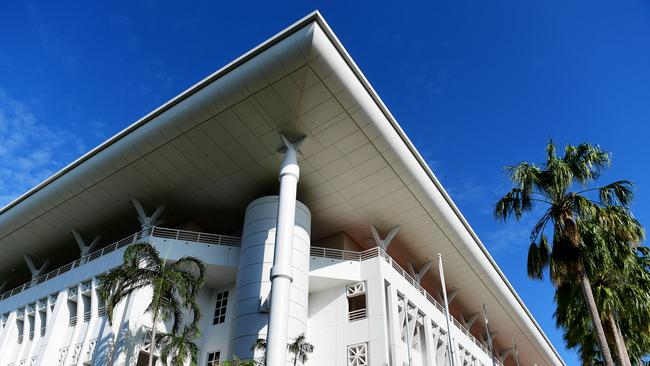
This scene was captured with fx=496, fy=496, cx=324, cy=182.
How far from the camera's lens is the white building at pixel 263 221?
21.8 m

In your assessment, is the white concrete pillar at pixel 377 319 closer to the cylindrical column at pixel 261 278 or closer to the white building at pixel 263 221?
the white building at pixel 263 221

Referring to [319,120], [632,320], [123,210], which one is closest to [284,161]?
[319,120]

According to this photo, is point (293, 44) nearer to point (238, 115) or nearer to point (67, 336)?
point (238, 115)

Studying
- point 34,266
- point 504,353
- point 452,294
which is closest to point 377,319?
point 452,294

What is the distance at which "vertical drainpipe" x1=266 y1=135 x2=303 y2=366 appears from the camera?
62.3ft

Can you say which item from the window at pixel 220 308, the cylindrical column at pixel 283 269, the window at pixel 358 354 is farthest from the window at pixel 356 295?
the window at pixel 220 308

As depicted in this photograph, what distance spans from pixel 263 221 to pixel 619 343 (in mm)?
16245

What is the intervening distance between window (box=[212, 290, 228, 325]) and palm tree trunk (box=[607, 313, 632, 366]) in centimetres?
1765

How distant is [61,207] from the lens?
2895 cm

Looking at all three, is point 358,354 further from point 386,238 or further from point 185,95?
point 185,95

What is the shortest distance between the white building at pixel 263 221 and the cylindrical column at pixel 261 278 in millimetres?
77

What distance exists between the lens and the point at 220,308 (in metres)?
26.6

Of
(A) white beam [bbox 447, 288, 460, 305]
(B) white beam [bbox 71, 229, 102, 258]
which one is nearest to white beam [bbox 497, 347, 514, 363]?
(A) white beam [bbox 447, 288, 460, 305]

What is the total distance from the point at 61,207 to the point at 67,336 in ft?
24.1
